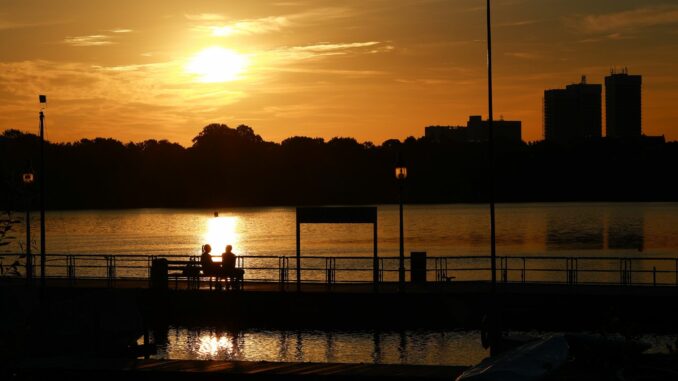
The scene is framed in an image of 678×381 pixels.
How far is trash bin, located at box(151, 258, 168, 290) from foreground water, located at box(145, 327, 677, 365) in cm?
183

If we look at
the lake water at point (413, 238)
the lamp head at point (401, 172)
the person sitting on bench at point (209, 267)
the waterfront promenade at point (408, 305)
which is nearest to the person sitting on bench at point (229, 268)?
the person sitting on bench at point (209, 267)

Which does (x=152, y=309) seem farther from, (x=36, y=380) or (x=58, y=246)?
(x=58, y=246)

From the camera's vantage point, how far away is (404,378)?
61.7 feet

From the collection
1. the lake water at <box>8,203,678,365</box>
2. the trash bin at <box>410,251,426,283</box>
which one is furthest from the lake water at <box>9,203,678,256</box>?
the trash bin at <box>410,251,426,283</box>

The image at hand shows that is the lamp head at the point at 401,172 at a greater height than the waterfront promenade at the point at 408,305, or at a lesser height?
greater

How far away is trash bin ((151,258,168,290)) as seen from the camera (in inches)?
1471

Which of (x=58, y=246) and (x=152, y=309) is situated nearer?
(x=152, y=309)

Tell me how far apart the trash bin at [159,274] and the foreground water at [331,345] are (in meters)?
1.83

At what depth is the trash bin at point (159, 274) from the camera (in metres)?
37.4

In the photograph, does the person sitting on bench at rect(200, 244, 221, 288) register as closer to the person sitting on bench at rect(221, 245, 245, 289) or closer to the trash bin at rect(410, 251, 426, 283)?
the person sitting on bench at rect(221, 245, 245, 289)

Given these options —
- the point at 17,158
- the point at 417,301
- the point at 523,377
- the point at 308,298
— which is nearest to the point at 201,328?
the point at 308,298

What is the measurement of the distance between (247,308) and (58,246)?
9129 cm

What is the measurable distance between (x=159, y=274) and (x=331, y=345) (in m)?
7.72

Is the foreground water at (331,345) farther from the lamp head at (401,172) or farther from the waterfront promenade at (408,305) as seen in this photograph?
the lamp head at (401,172)
